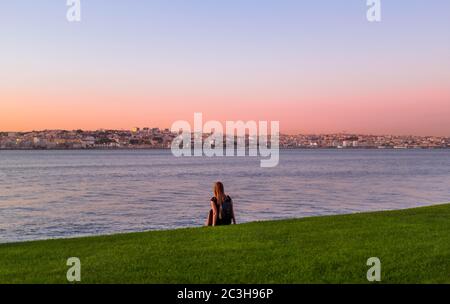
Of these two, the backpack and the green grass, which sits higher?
the backpack

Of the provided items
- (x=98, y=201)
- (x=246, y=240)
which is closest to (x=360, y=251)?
(x=246, y=240)

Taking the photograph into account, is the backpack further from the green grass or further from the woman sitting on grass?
the green grass

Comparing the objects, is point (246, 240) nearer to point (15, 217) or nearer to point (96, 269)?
point (96, 269)

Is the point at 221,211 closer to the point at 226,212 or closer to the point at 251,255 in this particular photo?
the point at 226,212

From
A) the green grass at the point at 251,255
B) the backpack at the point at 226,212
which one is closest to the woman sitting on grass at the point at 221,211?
the backpack at the point at 226,212

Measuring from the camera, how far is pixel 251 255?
37.0 ft

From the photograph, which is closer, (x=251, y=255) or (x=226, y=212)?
(x=251, y=255)

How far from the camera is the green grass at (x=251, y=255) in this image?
9.66 m

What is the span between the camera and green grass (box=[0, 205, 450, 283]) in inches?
380

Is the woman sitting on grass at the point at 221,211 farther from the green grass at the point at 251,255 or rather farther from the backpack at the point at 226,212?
the green grass at the point at 251,255

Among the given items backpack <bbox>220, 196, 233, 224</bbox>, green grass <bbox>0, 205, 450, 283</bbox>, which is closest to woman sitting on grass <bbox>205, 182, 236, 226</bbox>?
backpack <bbox>220, 196, 233, 224</bbox>

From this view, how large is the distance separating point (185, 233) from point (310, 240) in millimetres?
3336

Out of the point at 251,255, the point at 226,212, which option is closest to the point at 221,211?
the point at 226,212
